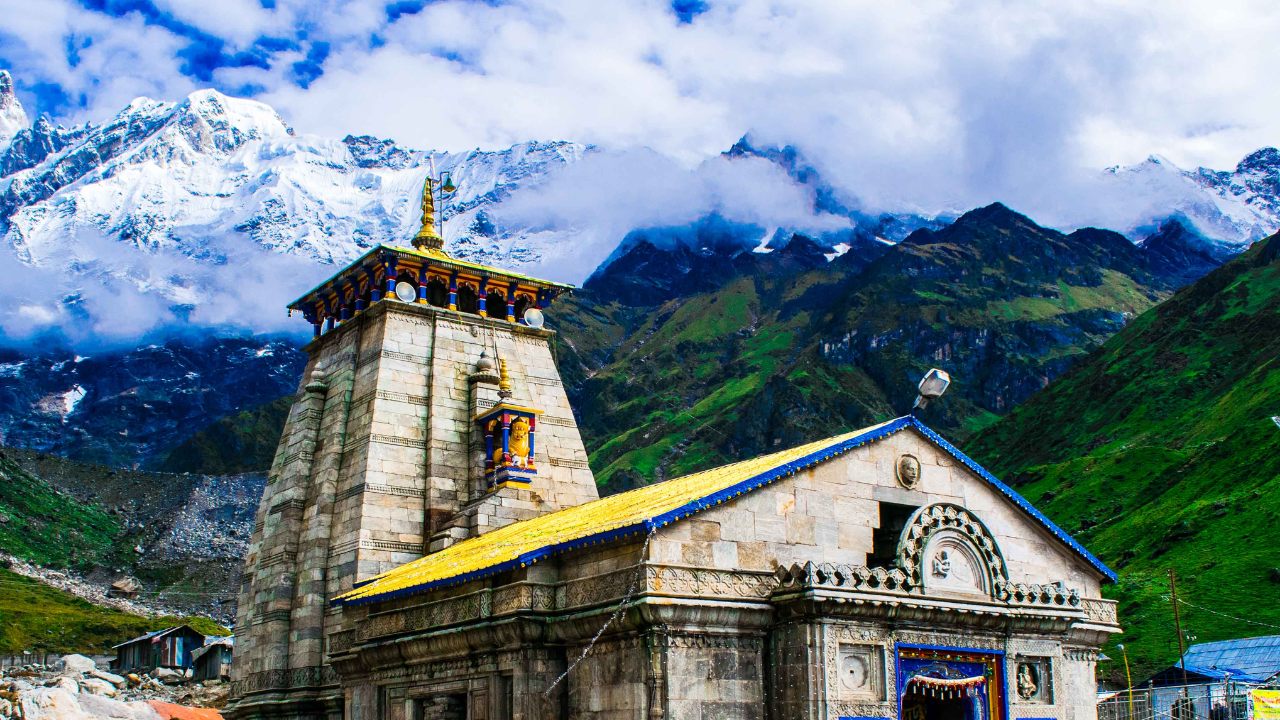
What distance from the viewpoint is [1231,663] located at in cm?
5569

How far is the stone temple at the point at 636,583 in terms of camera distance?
793 inches

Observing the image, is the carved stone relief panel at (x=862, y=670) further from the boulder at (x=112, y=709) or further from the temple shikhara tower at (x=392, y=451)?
the boulder at (x=112, y=709)

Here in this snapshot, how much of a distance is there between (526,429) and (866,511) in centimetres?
1119

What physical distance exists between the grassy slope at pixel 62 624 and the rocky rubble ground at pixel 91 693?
20.3m

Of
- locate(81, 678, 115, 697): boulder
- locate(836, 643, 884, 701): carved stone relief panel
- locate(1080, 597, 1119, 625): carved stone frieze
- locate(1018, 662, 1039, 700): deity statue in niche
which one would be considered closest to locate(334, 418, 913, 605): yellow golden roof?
locate(836, 643, 884, 701): carved stone relief panel

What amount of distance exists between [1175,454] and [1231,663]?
59.4 meters

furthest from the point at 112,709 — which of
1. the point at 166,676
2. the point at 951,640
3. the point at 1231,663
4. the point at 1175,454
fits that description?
the point at 1175,454

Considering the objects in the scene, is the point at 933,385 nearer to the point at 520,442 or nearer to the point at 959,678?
the point at 959,678

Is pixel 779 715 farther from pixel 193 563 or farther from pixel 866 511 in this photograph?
pixel 193 563

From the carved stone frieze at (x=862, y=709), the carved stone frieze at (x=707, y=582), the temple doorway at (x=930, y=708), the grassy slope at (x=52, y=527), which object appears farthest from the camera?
the grassy slope at (x=52, y=527)

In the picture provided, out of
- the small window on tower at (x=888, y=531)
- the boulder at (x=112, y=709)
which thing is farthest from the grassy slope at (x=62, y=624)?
the small window on tower at (x=888, y=531)

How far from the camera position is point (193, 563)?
141125 millimetres

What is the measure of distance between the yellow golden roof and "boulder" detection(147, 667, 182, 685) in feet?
179

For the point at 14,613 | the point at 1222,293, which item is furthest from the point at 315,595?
the point at 1222,293
